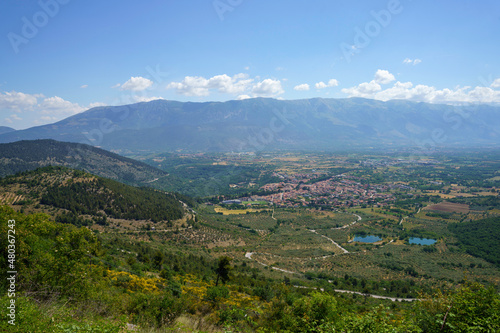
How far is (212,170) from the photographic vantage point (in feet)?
437

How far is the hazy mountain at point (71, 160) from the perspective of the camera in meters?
82.5

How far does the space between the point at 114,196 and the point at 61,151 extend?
77587 mm

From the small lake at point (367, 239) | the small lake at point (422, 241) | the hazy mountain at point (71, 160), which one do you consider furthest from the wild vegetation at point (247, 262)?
the hazy mountain at point (71, 160)

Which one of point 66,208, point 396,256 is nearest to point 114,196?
point 66,208

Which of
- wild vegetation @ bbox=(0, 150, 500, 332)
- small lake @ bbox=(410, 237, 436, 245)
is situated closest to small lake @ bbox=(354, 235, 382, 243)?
wild vegetation @ bbox=(0, 150, 500, 332)

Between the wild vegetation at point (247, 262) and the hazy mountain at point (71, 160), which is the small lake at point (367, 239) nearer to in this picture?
the wild vegetation at point (247, 262)

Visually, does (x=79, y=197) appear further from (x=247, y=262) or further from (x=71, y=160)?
(x=71, y=160)

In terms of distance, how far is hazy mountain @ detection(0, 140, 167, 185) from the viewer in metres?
82.5

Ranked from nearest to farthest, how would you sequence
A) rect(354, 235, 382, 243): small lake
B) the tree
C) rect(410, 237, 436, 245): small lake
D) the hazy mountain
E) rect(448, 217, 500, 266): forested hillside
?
1. the tree
2. rect(448, 217, 500, 266): forested hillside
3. rect(410, 237, 436, 245): small lake
4. rect(354, 235, 382, 243): small lake
5. the hazy mountain

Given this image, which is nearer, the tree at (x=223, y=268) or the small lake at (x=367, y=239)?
the tree at (x=223, y=268)

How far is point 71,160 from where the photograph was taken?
96.1m

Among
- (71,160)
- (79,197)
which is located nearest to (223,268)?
(79,197)

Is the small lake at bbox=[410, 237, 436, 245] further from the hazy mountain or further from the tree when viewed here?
the hazy mountain

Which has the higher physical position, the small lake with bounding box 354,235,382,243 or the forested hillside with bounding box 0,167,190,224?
the forested hillside with bounding box 0,167,190,224
